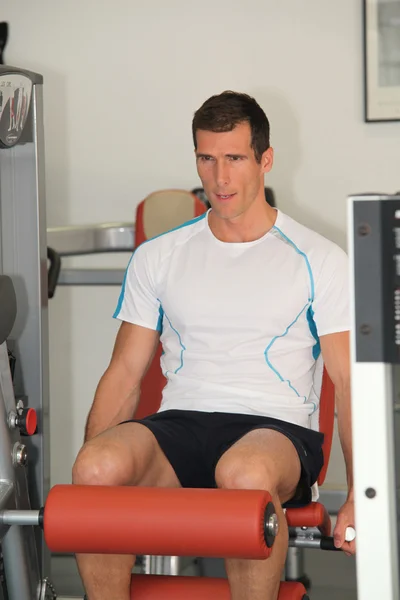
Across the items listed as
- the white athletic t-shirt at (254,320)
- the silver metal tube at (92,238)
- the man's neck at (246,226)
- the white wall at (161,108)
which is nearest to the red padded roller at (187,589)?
the white athletic t-shirt at (254,320)

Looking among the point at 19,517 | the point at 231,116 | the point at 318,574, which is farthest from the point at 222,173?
the point at 318,574

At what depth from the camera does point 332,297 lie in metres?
2.34

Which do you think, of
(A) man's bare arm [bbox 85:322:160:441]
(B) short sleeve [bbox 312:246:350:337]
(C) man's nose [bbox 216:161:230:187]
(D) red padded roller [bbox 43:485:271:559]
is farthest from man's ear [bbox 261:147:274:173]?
(D) red padded roller [bbox 43:485:271:559]

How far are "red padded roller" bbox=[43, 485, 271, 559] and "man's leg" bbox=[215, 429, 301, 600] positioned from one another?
0.16 m

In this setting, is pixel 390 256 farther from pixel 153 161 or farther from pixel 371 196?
pixel 153 161

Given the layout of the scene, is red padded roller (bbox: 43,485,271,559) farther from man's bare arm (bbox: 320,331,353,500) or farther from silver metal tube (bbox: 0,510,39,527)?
man's bare arm (bbox: 320,331,353,500)

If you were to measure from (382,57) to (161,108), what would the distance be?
876 mm

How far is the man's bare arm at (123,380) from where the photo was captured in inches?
95.6

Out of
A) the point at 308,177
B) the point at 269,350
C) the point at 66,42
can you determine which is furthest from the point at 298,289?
the point at 66,42

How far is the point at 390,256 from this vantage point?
1.26 m

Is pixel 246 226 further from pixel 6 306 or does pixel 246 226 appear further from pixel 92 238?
pixel 92 238

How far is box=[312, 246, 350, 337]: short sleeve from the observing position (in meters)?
2.33

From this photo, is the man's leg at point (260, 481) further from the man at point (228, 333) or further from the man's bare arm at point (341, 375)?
the man's bare arm at point (341, 375)

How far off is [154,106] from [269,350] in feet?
5.72
